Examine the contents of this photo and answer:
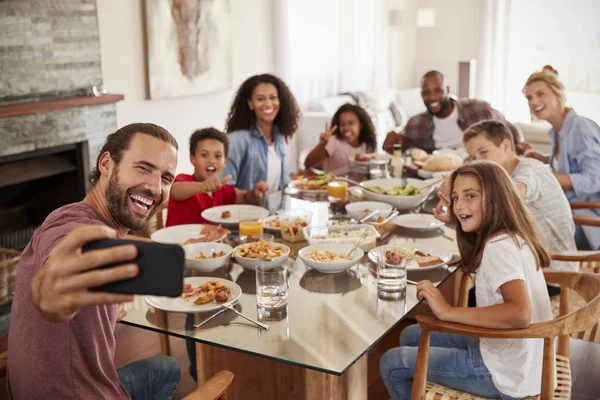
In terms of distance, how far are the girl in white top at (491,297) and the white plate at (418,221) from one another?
463mm

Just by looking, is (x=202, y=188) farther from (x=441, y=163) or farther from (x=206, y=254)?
(x=441, y=163)

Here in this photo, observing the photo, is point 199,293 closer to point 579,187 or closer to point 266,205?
point 266,205

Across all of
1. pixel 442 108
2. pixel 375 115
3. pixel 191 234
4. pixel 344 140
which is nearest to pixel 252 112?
pixel 344 140

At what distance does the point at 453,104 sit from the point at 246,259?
115 inches

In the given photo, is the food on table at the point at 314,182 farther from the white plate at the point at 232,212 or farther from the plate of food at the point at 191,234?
the plate of food at the point at 191,234

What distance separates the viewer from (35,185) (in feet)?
13.1

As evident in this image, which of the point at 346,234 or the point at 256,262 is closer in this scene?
the point at 256,262

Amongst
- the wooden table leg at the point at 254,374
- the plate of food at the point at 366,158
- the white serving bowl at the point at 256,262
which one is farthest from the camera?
the plate of food at the point at 366,158

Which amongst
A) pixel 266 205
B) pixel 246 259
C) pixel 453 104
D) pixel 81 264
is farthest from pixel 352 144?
pixel 81 264

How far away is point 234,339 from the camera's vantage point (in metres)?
1.65

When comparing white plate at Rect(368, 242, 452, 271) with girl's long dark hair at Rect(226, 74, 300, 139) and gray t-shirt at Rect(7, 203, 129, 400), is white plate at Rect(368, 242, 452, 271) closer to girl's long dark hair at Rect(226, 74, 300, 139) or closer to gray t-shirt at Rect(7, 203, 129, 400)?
gray t-shirt at Rect(7, 203, 129, 400)

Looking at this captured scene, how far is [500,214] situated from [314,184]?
4.32 ft

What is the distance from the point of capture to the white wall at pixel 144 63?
4.54 meters

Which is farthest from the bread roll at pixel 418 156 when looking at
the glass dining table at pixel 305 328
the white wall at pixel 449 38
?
the white wall at pixel 449 38
